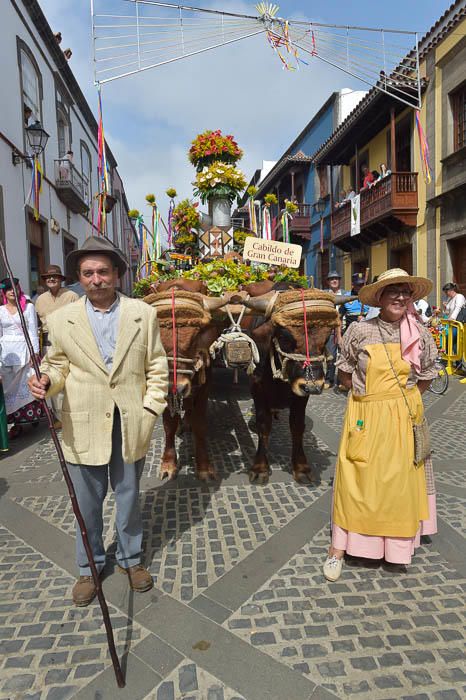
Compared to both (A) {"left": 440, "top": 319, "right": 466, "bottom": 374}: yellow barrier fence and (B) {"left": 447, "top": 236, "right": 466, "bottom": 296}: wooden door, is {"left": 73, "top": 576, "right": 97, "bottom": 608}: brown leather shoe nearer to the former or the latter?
(A) {"left": 440, "top": 319, "right": 466, "bottom": 374}: yellow barrier fence

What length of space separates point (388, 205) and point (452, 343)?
21.6ft

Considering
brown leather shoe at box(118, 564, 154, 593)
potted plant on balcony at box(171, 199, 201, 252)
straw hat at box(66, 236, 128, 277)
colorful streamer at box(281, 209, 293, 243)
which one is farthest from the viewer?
colorful streamer at box(281, 209, 293, 243)

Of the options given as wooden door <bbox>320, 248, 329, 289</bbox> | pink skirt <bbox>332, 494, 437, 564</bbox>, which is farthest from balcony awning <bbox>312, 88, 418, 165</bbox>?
pink skirt <bbox>332, 494, 437, 564</bbox>

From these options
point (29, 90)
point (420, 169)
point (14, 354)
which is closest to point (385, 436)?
point (14, 354)

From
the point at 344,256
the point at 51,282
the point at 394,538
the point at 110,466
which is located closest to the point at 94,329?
the point at 110,466

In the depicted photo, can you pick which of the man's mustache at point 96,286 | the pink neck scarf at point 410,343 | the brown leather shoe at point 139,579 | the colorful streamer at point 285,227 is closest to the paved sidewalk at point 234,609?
the brown leather shoe at point 139,579

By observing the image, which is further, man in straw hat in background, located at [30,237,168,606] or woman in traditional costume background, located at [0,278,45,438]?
woman in traditional costume background, located at [0,278,45,438]

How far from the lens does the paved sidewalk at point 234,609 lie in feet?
6.63

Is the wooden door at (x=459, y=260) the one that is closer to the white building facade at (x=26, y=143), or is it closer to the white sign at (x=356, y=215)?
the white sign at (x=356, y=215)

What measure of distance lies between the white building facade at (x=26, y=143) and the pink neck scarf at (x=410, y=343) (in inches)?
338

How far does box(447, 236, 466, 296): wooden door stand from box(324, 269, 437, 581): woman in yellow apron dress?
440 inches

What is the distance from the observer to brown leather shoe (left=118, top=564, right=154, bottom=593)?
2.65 meters

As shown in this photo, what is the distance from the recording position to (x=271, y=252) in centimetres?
447

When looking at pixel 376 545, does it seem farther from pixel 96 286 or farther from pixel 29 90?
pixel 29 90
